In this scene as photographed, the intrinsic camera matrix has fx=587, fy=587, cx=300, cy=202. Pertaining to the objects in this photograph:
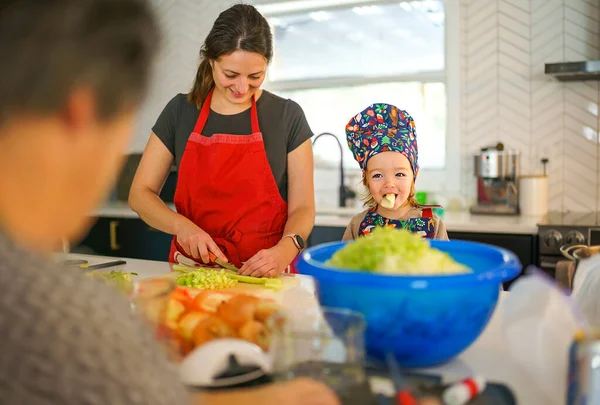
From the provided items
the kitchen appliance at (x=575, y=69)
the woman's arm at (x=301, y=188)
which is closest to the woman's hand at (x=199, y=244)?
the woman's arm at (x=301, y=188)

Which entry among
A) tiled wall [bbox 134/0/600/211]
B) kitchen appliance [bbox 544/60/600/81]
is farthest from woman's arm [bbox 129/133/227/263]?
kitchen appliance [bbox 544/60/600/81]

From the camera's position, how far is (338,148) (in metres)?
4.21

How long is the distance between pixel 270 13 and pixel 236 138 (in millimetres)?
2552

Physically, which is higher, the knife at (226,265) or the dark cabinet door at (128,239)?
the knife at (226,265)

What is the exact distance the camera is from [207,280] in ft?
5.06

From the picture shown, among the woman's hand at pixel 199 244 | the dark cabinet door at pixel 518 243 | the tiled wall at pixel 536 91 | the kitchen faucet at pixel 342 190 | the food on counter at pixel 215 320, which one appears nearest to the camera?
the food on counter at pixel 215 320

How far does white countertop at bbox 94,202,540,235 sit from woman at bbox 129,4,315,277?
39.1 inches

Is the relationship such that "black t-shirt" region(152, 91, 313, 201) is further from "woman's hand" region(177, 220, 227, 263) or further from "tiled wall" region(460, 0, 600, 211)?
"tiled wall" region(460, 0, 600, 211)

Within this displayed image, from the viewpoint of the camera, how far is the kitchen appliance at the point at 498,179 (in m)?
3.46

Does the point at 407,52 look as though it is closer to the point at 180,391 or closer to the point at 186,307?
the point at 186,307

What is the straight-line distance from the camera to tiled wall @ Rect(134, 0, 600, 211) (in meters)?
3.46

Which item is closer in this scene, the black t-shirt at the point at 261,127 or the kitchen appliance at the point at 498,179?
the black t-shirt at the point at 261,127

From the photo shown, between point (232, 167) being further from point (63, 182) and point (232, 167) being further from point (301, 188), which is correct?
point (63, 182)

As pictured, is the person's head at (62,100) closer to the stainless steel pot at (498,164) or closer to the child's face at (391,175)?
the child's face at (391,175)
